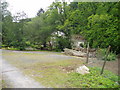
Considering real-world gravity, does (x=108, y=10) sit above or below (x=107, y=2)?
below

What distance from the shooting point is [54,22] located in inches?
534

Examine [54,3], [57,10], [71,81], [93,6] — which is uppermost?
[54,3]

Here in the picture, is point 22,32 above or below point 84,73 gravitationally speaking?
above

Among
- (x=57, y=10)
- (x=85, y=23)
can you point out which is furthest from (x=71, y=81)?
(x=57, y=10)

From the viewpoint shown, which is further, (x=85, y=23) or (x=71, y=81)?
(x=85, y=23)

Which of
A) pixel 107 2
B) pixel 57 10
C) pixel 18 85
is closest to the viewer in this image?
pixel 18 85

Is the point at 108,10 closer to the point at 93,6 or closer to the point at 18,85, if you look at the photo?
the point at 93,6

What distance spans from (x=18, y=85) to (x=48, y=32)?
11.1 metres

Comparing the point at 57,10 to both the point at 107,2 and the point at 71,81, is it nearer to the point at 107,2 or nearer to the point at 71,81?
the point at 107,2

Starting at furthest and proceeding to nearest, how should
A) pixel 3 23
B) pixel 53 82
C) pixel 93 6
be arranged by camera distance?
pixel 3 23
pixel 93 6
pixel 53 82

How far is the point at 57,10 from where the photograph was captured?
43.3ft

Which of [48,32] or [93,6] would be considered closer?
[93,6]

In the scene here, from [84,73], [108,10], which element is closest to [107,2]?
[108,10]

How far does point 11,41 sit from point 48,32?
178 inches
